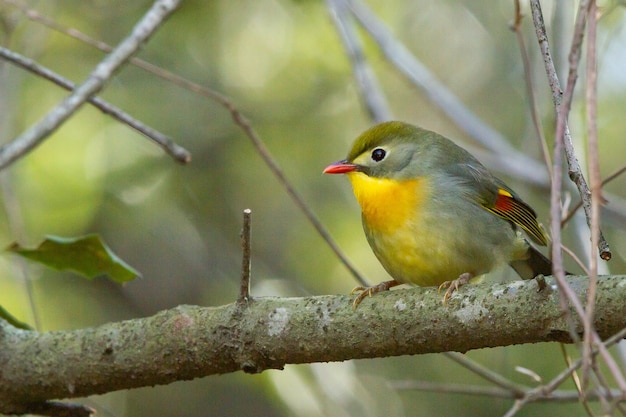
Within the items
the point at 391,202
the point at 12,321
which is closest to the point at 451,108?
the point at 391,202

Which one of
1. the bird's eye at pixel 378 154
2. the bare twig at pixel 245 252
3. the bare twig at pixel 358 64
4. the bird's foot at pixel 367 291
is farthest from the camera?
the bare twig at pixel 358 64

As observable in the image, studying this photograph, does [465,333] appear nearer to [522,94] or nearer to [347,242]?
[347,242]

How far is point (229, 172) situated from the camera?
6.79 metres

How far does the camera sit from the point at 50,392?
3.26 meters

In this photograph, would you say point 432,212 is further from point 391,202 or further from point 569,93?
point 569,93

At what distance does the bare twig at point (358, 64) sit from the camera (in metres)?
5.08

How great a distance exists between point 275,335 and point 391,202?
3.56ft

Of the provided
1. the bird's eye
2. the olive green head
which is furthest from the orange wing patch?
the bird's eye

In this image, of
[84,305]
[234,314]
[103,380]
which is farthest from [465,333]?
[84,305]

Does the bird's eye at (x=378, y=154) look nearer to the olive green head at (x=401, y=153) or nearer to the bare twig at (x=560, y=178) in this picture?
the olive green head at (x=401, y=153)

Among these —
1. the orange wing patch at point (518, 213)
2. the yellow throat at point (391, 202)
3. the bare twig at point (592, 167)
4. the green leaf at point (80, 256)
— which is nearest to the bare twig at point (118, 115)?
the green leaf at point (80, 256)

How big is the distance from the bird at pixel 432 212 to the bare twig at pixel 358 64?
86cm

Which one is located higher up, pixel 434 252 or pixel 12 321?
pixel 12 321

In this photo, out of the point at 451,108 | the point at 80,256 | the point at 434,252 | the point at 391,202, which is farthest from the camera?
the point at 451,108
